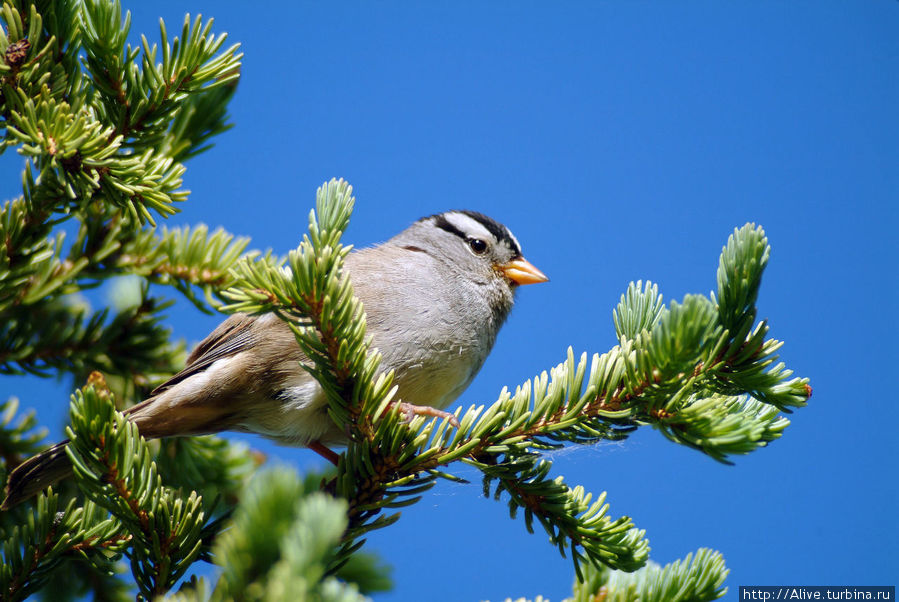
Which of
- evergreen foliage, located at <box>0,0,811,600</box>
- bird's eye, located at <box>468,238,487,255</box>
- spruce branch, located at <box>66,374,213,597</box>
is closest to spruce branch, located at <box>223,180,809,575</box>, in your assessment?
evergreen foliage, located at <box>0,0,811,600</box>

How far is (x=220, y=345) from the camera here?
2.48 m

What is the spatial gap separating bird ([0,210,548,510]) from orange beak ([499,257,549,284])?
0.40m

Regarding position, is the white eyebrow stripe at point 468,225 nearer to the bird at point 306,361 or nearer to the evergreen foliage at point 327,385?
the bird at point 306,361

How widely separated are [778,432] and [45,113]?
1.60 meters

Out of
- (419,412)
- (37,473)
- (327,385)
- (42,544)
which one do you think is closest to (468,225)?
(419,412)

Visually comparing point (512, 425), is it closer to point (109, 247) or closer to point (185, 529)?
point (185, 529)

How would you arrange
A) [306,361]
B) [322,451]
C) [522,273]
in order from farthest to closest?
[522,273] < [322,451] < [306,361]

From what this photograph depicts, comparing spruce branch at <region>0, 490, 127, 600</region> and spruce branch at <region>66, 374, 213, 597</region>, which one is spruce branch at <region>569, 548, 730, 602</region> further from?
spruce branch at <region>0, 490, 127, 600</region>

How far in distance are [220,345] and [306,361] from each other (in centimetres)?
42

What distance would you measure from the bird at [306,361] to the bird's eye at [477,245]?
1.55ft

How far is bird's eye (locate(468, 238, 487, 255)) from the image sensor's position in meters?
3.22

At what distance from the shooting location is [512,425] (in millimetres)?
1514

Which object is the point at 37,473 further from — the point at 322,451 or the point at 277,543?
the point at 277,543

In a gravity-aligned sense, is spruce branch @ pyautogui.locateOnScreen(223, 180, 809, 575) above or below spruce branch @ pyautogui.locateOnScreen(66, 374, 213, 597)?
above
